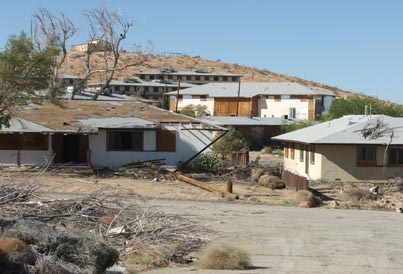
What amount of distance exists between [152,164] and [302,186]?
Answer: 8747 millimetres

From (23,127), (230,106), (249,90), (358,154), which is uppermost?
(249,90)

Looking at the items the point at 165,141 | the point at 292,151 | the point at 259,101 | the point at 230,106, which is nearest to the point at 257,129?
the point at 230,106

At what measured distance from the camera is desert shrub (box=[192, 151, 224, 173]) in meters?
39.3

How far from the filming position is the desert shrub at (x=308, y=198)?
3086 centimetres

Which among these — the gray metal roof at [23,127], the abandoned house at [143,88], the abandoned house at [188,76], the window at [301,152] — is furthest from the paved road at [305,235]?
the abandoned house at [188,76]

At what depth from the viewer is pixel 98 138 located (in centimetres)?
3856

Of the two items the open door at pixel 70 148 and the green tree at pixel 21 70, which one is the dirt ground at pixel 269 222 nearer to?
the open door at pixel 70 148

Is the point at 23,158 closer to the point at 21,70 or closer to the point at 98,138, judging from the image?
the point at 98,138

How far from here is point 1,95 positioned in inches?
1323

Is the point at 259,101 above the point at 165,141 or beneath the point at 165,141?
above

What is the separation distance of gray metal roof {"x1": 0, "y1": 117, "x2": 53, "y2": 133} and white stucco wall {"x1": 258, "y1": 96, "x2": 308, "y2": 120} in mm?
47087

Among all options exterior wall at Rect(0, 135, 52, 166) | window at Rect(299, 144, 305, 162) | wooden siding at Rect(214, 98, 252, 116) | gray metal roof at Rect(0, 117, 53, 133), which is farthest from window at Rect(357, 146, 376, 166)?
wooden siding at Rect(214, 98, 252, 116)

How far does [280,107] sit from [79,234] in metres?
70.4

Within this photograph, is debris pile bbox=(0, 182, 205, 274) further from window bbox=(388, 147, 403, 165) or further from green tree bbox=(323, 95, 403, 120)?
green tree bbox=(323, 95, 403, 120)
